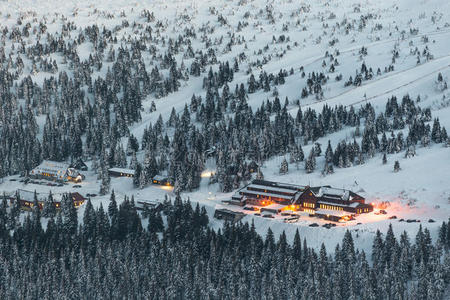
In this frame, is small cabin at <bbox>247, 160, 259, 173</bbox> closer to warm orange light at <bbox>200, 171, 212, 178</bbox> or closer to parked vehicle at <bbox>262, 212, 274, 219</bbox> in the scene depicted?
warm orange light at <bbox>200, 171, 212, 178</bbox>

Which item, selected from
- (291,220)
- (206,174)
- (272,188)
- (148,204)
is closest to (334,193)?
(291,220)

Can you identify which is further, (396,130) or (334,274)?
(396,130)

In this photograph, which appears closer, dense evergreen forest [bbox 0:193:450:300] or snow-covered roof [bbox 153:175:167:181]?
dense evergreen forest [bbox 0:193:450:300]

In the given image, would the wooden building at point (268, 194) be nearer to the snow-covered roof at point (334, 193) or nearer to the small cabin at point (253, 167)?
the snow-covered roof at point (334, 193)

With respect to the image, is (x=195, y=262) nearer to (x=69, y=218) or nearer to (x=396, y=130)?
(x=69, y=218)

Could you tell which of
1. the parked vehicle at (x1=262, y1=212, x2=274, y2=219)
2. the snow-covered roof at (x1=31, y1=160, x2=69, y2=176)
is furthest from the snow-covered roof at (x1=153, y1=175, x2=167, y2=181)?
the parked vehicle at (x1=262, y1=212, x2=274, y2=219)

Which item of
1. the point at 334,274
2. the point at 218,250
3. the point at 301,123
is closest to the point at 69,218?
the point at 218,250

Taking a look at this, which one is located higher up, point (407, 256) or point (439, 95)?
point (439, 95)

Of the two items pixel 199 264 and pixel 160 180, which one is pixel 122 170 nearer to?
pixel 160 180
